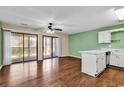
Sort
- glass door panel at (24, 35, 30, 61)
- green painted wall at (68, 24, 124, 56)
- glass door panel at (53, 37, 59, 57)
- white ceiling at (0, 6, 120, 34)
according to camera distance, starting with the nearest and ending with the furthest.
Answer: white ceiling at (0, 6, 120, 34)
green painted wall at (68, 24, 124, 56)
glass door panel at (24, 35, 30, 61)
glass door panel at (53, 37, 59, 57)

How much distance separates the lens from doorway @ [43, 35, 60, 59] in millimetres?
6629

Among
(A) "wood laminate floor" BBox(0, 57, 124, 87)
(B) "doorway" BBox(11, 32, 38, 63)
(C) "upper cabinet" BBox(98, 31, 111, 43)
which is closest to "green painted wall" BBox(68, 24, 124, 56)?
(C) "upper cabinet" BBox(98, 31, 111, 43)

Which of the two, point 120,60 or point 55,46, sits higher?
point 55,46

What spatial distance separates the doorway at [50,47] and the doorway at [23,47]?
0.83 m

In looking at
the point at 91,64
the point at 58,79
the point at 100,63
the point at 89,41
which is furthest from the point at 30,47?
the point at 100,63

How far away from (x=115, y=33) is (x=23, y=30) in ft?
16.6

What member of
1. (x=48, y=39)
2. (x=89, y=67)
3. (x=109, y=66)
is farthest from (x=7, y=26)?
(x=109, y=66)

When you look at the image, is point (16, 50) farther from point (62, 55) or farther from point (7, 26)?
point (62, 55)

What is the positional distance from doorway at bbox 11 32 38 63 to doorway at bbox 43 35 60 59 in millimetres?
831

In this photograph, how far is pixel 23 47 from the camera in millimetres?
5414

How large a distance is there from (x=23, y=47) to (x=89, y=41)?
4390 mm

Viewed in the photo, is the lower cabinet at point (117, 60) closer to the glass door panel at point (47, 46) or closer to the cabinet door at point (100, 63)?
the cabinet door at point (100, 63)

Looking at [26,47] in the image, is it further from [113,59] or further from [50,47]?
[113,59]

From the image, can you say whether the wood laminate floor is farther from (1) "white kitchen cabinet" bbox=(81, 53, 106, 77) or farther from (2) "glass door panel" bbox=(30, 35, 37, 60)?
(2) "glass door panel" bbox=(30, 35, 37, 60)
